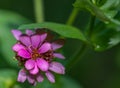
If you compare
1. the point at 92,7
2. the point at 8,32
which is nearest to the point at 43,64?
the point at 92,7

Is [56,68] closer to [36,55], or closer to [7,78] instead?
[36,55]

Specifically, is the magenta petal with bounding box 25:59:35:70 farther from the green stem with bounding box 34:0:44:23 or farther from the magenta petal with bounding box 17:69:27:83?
the green stem with bounding box 34:0:44:23

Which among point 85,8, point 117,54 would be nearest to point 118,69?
point 117,54

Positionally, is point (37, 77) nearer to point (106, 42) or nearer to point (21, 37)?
point (21, 37)

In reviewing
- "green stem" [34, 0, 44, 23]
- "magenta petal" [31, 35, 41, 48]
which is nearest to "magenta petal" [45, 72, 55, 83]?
"magenta petal" [31, 35, 41, 48]

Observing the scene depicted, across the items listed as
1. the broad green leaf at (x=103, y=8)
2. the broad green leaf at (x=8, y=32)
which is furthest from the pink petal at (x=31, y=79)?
the broad green leaf at (x=8, y=32)

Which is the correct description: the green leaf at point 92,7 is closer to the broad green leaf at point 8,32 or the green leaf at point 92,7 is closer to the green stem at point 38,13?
the broad green leaf at point 8,32
